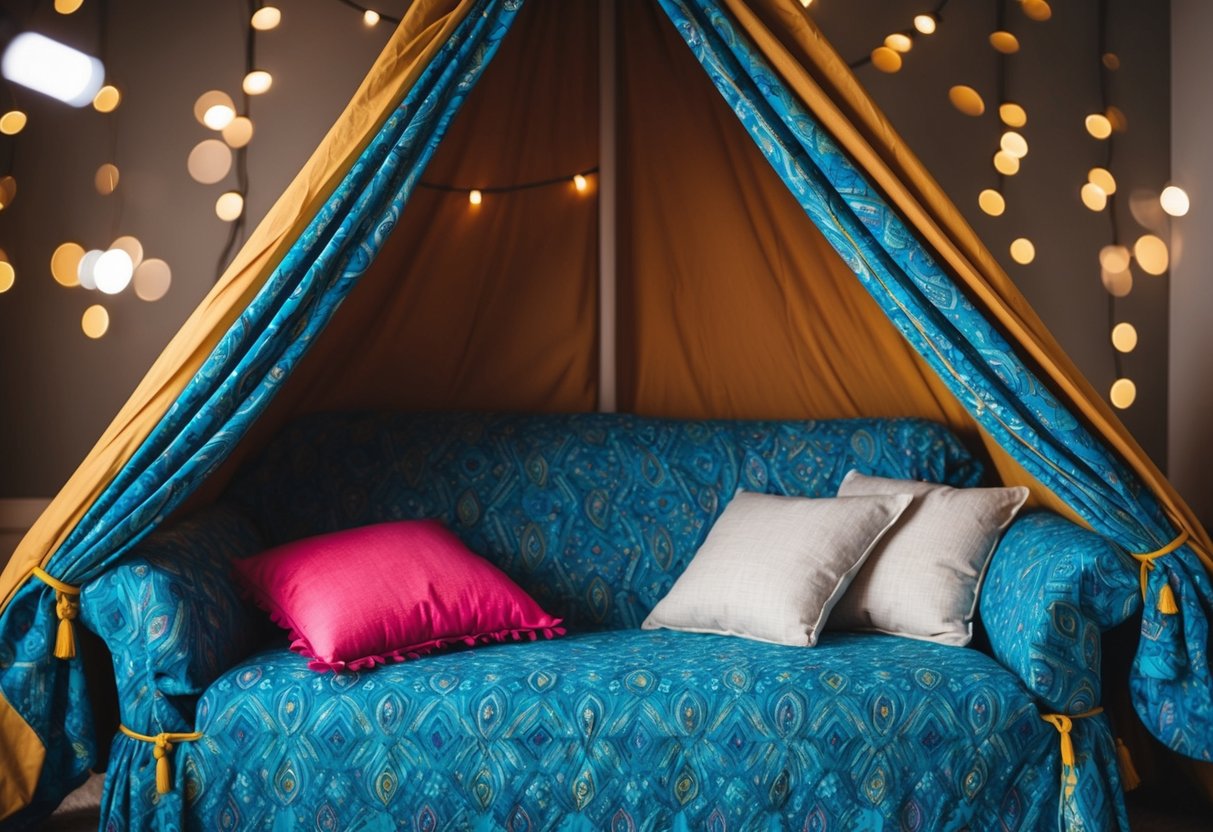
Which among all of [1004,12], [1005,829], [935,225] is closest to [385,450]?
[935,225]

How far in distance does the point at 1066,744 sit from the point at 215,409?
172 cm

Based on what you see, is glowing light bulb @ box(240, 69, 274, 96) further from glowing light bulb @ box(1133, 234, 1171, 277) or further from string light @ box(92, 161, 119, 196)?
glowing light bulb @ box(1133, 234, 1171, 277)

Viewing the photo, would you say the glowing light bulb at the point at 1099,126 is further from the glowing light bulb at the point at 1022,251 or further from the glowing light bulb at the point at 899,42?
the glowing light bulb at the point at 899,42

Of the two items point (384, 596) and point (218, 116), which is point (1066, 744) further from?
point (218, 116)

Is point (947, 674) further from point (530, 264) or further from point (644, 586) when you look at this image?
point (530, 264)

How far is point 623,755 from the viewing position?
6.64ft

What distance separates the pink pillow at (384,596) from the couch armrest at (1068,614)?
97 centimetres

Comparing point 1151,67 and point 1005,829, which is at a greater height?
point 1151,67

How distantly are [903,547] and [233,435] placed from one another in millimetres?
1442

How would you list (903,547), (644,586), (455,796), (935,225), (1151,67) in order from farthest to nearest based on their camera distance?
(1151,67)
(644,586)
(903,547)
(935,225)
(455,796)

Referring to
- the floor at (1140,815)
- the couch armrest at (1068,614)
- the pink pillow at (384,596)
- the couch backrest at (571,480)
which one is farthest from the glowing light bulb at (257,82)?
the couch armrest at (1068,614)

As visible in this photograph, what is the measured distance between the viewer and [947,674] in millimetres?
2115

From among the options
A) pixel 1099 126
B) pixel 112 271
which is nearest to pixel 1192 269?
pixel 1099 126

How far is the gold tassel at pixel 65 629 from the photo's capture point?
2094 mm
